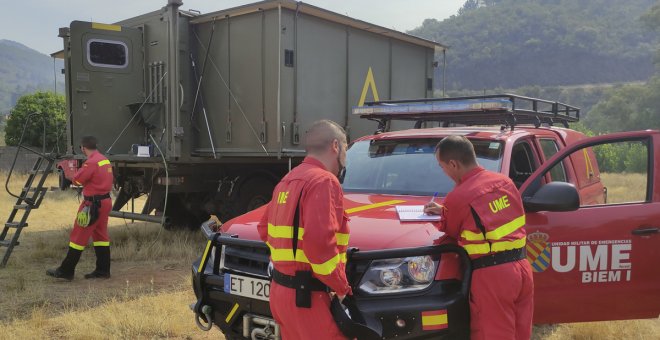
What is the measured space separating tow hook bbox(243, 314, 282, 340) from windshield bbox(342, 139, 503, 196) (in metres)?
1.44

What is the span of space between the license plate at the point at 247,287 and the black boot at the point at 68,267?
12.5ft

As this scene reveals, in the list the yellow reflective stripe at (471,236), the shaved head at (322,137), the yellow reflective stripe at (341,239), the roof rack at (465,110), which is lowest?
the yellow reflective stripe at (471,236)

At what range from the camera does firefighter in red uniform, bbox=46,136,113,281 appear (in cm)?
625

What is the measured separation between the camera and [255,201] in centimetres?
822

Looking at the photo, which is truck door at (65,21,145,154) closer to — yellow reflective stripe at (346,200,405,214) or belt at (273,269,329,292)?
yellow reflective stripe at (346,200,405,214)

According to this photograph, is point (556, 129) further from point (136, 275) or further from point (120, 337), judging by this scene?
point (136, 275)

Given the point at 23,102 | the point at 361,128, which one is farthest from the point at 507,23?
the point at 361,128

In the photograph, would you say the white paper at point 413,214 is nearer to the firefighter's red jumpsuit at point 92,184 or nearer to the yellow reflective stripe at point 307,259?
the yellow reflective stripe at point 307,259

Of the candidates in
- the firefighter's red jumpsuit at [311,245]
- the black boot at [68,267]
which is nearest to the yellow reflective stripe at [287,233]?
the firefighter's red jumpsuit at [311,245]

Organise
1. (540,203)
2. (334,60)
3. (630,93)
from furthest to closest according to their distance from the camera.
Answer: (630,93), (334,60), (540,203)

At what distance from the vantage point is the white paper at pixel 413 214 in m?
3.19

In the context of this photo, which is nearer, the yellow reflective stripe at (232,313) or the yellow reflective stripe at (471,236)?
the yellow reflective stripe at (471,236)

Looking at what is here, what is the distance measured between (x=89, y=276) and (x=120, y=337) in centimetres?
238

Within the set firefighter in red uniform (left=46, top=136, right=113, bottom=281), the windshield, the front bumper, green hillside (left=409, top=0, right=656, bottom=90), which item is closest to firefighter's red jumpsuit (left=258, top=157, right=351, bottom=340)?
the front bumper
